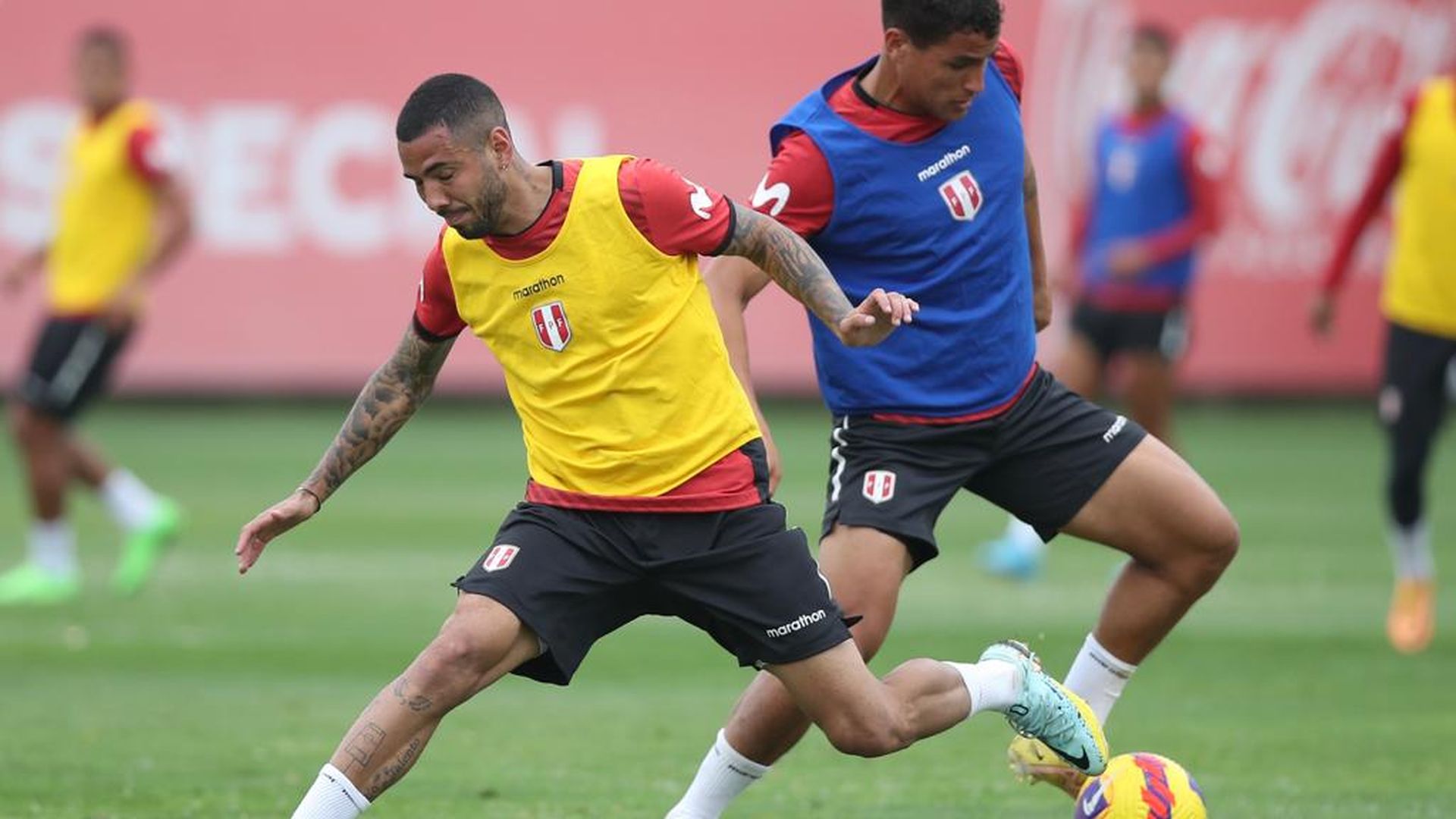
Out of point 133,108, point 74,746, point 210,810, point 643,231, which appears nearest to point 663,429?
point 643,231

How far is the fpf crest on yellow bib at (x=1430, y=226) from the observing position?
37.3 ft

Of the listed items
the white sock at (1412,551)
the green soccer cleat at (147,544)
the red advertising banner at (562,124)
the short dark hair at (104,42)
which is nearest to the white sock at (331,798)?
the white sock at (1412,551)

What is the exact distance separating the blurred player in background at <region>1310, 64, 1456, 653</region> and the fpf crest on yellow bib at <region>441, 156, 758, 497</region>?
6.07 metres

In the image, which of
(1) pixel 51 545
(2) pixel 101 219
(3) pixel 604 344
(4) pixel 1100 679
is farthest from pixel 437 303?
(2) pixel 101 219

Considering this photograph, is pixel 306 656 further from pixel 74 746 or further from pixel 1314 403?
pixel 1314 403

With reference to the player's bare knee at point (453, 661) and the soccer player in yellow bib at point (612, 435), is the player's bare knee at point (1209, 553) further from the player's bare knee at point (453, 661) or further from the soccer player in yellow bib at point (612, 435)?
the player's bare knee at point (453, 661)

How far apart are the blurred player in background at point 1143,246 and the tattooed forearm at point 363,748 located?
331 inches

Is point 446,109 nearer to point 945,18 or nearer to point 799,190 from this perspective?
point 799,190

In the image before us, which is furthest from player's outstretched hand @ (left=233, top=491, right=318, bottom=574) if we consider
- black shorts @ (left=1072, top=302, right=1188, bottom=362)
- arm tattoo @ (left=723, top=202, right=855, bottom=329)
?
black shorts @ (left=1072, top=302, right=1188, bottom=362)

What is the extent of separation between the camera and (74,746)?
8664 mm

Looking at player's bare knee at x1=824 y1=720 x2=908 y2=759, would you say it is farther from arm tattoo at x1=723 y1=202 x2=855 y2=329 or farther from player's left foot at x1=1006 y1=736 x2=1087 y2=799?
arm tattoo at x1=723 y1=202 x2=855 y2=329

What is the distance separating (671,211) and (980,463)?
155cm

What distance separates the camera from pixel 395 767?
6.07 meters

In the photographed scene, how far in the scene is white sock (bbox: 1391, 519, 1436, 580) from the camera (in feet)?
37.8
